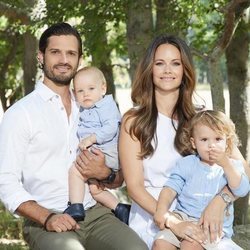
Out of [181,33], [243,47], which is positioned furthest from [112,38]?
[181,33]

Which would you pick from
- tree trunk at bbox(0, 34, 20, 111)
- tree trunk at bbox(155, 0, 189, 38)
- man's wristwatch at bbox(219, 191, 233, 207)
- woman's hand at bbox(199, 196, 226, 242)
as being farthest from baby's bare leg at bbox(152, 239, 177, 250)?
tree trunk at bbox(0, 34, 20, 111)

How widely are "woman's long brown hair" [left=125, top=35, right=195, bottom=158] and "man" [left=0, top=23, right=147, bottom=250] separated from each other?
398 millimetres

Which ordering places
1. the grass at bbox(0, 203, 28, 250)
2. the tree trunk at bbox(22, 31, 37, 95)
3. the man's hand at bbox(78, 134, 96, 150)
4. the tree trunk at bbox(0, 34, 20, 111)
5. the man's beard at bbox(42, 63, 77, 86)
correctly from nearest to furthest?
the man's hand at bbox(78, 134, 96, 150), the man's beard at bbox(42, 63, 77, 86), the grass at bbox(0, 203, 28, 250), the tree trunk at bbox(22, 31, 37, 95), the tree trunk at bbox(0, 34, 20, 111)

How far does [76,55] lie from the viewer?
15.1 feet

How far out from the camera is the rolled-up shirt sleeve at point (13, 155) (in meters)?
4.14

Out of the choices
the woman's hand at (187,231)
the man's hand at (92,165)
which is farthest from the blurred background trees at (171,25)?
the woman's hand at (187,231)

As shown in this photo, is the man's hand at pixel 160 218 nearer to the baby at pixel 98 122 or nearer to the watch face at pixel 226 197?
the watch face at pixel 226 197

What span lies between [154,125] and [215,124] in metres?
0.53

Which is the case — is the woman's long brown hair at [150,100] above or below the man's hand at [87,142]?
above

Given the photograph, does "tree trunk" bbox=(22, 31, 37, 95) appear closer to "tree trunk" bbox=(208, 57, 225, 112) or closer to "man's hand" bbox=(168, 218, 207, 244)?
Result: "tree trunk" bbox=(208, 57, 225, 112)

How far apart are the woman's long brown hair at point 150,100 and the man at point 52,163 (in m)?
0.40

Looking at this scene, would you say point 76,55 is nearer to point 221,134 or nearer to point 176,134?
point 176,134

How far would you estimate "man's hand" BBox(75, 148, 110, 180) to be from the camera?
4340 millimetres

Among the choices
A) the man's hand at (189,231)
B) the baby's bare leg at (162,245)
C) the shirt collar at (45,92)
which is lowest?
the baby's bare leg at (162,245)
